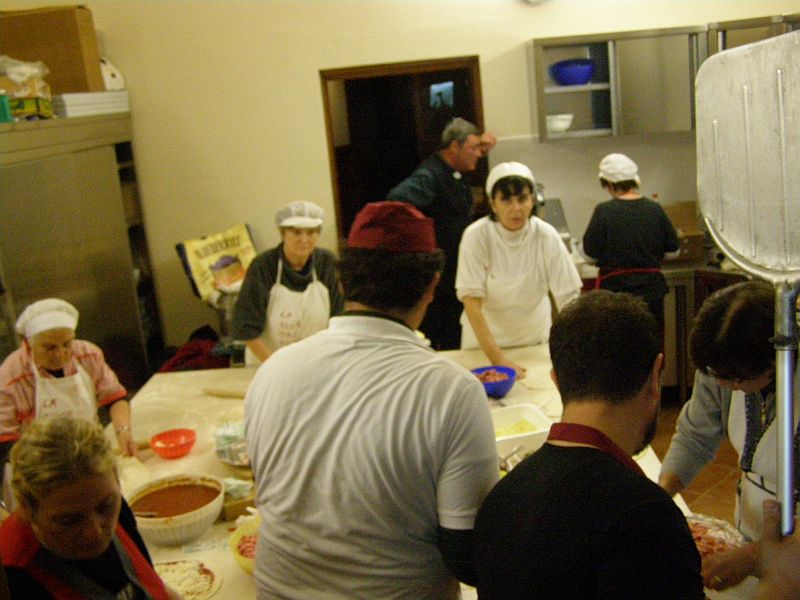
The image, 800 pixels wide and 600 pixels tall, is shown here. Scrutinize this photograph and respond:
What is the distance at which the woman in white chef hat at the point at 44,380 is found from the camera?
102 inches

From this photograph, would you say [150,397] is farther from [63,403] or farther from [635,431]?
[635,431]

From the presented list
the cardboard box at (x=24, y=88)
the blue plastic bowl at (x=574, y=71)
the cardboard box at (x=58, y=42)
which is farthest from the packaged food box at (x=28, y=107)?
the blue plastic bowl at (x=574, y=71)

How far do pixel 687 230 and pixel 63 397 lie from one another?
3745 millimetres

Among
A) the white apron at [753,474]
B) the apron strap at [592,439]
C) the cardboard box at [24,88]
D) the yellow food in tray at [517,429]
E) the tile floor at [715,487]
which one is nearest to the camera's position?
the apron strap at [592,439]

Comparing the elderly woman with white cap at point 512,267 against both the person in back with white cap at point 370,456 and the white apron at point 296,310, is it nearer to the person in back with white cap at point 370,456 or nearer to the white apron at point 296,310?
the white apron at point 296,310

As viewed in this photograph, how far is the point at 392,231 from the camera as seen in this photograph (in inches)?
67.2

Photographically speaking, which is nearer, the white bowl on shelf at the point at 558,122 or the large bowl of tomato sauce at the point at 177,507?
the large bowl of tomato sauce at the point at 177,507

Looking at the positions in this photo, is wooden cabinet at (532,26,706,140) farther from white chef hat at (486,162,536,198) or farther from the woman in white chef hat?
the woman in white chef hat

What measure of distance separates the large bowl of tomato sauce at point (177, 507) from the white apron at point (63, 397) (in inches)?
23.9

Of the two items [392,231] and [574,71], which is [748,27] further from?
[392,231]

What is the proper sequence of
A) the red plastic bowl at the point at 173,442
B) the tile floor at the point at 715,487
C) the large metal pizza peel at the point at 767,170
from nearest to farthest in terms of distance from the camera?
the large metal pizza peel at the point at 767,170, the red plastic bowl at the point at 173,442, the tile floor at the point at 715,487

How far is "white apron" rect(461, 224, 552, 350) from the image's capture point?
3262mm

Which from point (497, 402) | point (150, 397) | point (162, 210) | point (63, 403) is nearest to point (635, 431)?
point (497, 402)

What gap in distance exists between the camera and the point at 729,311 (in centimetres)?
150
